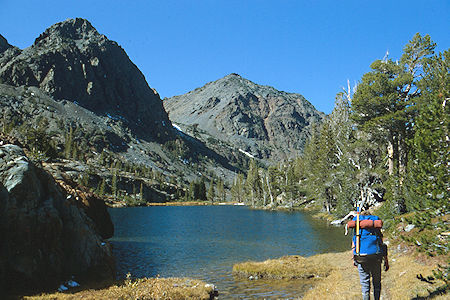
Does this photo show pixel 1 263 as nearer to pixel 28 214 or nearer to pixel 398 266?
pixel 28 214

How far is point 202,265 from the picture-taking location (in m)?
27.2

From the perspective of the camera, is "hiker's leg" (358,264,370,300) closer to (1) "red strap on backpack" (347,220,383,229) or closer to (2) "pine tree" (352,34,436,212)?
(1) "red strap on backpack" (347,220,383,229)

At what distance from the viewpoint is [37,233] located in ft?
55.5

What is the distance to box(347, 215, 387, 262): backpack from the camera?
967 cm

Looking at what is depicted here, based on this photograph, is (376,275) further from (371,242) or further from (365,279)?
(371,242)

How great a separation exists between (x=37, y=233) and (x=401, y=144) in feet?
117

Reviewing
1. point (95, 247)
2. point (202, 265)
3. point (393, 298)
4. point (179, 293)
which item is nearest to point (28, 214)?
point (95, 247)

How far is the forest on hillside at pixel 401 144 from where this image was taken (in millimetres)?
11688

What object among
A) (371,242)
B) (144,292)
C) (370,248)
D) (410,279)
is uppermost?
(371,242)

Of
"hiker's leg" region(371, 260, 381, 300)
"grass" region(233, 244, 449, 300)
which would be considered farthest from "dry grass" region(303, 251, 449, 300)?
"hiker's leg" region(371, 260, 381, 300)

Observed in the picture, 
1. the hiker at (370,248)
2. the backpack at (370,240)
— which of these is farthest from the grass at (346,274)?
the backpack at (370,240)

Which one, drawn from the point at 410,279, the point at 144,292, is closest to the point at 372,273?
the point at 410,279

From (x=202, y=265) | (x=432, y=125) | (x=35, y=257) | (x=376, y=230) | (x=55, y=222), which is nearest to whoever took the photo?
(x=376, y=230)

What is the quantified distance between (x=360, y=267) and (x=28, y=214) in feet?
54.3
